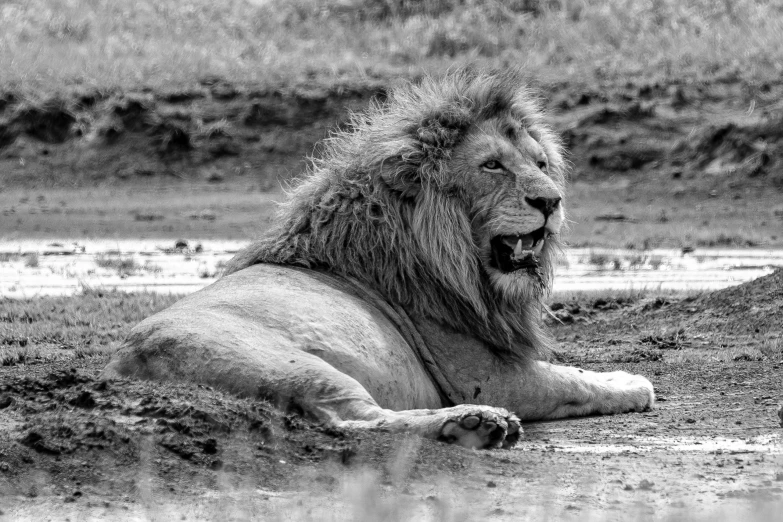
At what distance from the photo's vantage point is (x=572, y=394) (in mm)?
6074

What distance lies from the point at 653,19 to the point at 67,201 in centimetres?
1031

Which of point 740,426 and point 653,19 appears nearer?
point 740,426

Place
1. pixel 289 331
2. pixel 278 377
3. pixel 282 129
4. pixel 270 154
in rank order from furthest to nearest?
pixel 282 129, pixel 270 154, pixel 289 331, pixel 278 377

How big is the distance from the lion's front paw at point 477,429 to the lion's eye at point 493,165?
1.69 metres

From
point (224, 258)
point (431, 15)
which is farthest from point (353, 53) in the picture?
point (224, 258)

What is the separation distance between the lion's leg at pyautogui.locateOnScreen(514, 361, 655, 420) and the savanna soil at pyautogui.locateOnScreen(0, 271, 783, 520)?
0.09m

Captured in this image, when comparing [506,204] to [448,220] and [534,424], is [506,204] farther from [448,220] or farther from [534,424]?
[534,424]

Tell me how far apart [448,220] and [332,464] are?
189 centimetres

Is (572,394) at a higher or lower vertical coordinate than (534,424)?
higher

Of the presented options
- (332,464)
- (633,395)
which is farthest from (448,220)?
(332,464)

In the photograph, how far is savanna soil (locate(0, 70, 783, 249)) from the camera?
15.8 m

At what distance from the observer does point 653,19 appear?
22000mm

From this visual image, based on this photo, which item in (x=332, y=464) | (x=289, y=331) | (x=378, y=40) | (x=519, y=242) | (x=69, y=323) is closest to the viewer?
(x=332, y=464)

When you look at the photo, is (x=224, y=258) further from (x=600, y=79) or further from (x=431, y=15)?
(x=431, y=15)
